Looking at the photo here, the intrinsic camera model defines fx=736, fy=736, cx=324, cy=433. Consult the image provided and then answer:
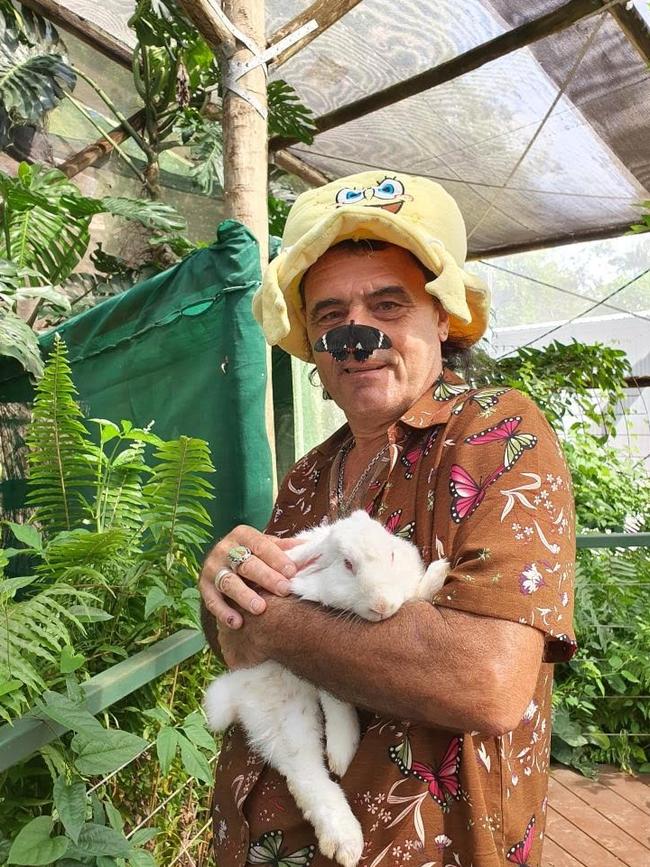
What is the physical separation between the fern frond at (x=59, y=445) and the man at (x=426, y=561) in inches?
45.1

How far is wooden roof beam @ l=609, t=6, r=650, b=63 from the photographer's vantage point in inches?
139

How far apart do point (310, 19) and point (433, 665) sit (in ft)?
8.80

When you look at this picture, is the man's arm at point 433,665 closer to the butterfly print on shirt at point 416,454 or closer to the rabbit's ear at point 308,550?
the rabbit's ear at point 308,550

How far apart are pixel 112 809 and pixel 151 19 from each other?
423 centimetres

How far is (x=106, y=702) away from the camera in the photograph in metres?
1.43

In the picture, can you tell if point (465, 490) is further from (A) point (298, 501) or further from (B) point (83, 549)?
(B) point (83, 549)

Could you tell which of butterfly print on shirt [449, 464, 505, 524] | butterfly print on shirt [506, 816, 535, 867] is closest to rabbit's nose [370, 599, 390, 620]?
butterfly print on shirt [449, 464, 505, 524]

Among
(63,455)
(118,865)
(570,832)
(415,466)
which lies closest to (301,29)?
(63,455)

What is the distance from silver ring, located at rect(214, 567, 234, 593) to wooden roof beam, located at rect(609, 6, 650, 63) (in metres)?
3.48

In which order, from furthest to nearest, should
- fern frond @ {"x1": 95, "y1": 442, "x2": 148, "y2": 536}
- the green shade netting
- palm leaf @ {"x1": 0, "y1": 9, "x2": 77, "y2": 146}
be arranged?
palm leaf @ {"x1": 0, "y1": 9, "x2": 77, "y2": 146}
the green shade netting
fern frond @ {"x1": 95, "y1": 442, "x2": 148, "y2": 536}

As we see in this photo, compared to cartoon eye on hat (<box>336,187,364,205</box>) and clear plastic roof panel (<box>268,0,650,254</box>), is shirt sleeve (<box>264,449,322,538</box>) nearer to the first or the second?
cartoon eye on hat (<box>336,187,364,205</box>)

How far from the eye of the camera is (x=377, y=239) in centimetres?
140

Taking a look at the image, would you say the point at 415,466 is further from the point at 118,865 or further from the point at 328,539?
the point at 118,865

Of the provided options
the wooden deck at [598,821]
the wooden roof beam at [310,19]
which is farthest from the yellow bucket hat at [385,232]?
the wooden deck at [598,821]
